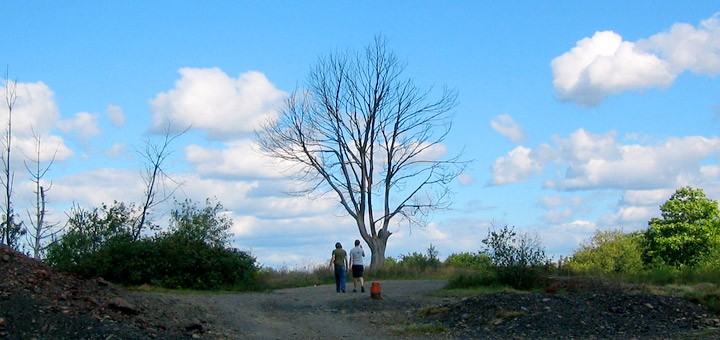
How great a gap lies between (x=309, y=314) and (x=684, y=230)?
24966 mm

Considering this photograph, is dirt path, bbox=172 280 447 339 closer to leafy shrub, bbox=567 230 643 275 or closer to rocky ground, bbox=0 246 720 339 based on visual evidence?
rocky ground, bbox=0 246 720 339

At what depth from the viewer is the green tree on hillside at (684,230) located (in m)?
40.0

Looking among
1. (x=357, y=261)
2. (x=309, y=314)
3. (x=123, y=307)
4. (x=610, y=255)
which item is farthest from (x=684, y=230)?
(x=123, y=307)

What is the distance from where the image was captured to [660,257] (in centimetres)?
4084

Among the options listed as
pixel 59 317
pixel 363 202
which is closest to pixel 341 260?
pixel 59 317

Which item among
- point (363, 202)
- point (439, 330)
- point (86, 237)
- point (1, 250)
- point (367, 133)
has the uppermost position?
point (367, 133)

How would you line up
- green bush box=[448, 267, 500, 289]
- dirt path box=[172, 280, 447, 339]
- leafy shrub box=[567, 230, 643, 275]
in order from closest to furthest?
dirt path box=[172, 280, 447, 339] < green bush box=[448, 267, 500, 289] < leafy shrub box=[567, 230, 643, 275]

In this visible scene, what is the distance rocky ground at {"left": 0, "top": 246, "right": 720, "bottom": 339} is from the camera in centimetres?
1448

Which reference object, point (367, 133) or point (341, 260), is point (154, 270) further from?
point (367, 133)

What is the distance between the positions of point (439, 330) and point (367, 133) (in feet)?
93.5

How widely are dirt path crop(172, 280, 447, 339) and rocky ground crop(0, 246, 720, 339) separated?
0.03 metres

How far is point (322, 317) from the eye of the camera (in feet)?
69.8

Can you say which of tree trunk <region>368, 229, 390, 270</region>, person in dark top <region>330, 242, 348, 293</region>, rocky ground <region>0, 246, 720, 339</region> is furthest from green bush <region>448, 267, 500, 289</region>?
tree trunk <region>368, 229, 390, 270</region>

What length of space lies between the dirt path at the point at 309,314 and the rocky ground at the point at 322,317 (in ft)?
0.09
